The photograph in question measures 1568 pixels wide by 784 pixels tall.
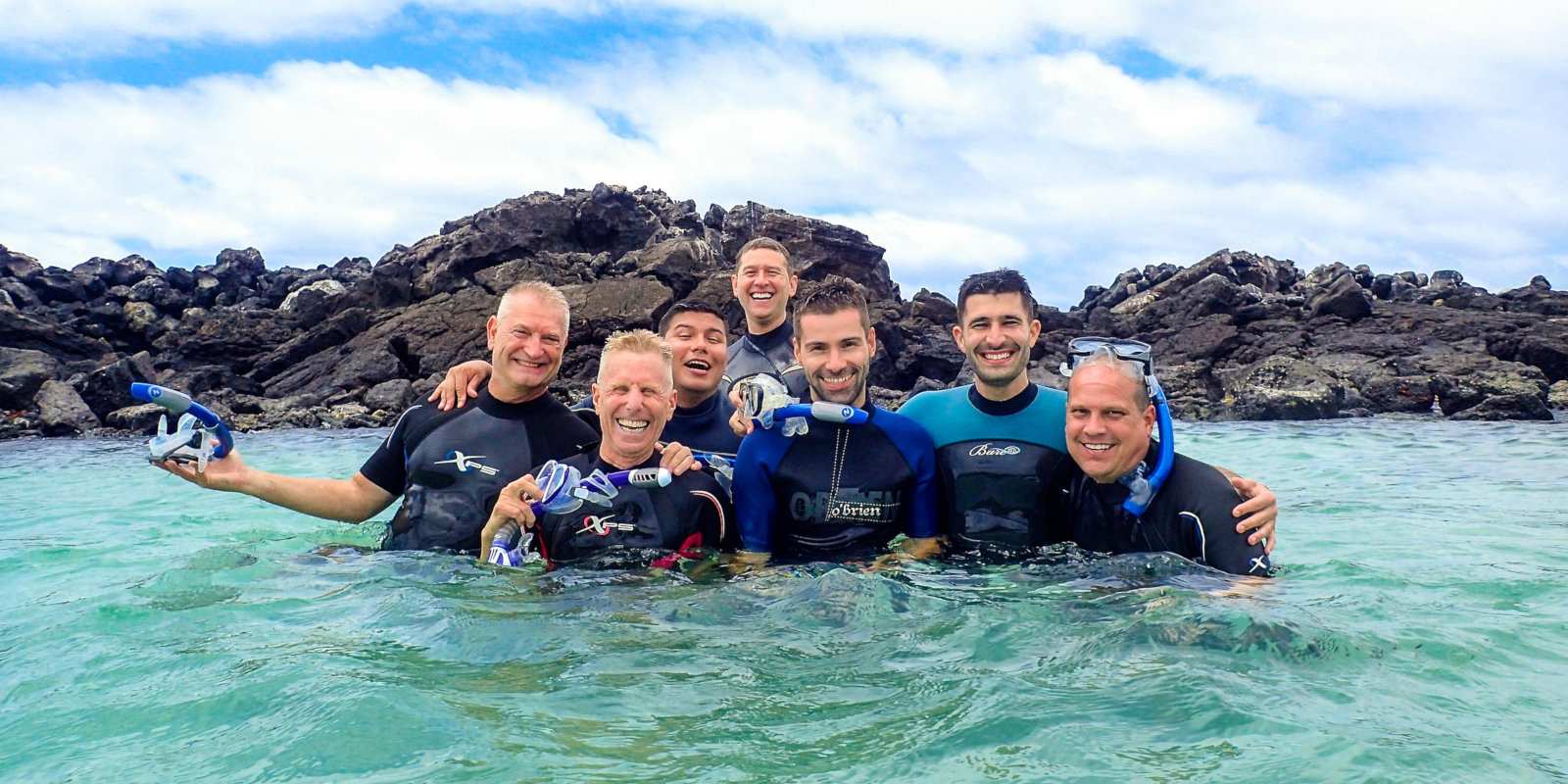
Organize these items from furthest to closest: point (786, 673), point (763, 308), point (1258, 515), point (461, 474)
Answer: point (763, 308)
point (461, 474)
point (1258, 515)
point (786, 673)

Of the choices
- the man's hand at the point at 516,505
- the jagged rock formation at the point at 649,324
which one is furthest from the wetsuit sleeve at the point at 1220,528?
the jagged rock formation at the point at 649,324

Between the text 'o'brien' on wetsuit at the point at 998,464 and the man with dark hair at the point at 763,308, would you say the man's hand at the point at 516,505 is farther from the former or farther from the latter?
the man with dark hair at the point at 763,308

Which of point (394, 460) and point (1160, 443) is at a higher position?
point (1160, 443)

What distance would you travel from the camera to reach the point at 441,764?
293cm

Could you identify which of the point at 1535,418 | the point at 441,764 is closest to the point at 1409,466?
the point at 1535,418

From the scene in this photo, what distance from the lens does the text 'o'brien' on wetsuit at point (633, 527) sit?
5215 millimetres

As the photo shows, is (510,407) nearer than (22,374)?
Yes

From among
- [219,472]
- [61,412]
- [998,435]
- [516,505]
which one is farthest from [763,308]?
[61,412]

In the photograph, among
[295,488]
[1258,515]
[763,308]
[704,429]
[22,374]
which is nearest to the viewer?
[1258,515]

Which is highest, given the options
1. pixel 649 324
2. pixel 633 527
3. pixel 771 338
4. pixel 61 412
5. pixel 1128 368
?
pixel 649 324

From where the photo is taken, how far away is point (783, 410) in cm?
522

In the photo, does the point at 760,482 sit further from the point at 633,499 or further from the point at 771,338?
the point at 771,338

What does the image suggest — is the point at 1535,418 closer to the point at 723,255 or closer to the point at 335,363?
the point at 723,255

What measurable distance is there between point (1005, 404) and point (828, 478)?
1034 mm
